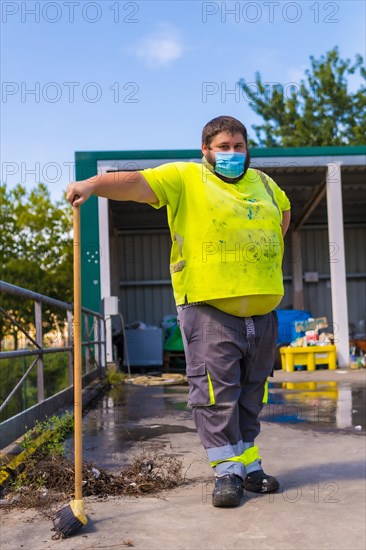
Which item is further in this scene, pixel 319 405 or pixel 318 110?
pixel 318 110

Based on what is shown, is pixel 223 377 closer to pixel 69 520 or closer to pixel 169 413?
pixel 69 520

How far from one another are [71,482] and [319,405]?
3687 millimetres

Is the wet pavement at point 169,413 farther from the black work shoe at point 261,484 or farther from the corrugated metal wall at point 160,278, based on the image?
the corrugated metal wall at point 160,278

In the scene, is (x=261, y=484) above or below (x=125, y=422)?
above

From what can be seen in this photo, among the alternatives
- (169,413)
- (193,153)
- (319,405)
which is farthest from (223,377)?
(193,153)

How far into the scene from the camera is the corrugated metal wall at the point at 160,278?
1839 centimetres

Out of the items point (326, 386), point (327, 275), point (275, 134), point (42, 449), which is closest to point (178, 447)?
point (42, 449)

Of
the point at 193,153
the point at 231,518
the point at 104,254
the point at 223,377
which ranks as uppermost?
the point at 193,153

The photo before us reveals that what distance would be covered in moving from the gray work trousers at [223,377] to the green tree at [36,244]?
1724 centimetres

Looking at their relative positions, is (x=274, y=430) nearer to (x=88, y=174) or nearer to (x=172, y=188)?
(x=172, y=188)

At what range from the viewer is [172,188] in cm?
306

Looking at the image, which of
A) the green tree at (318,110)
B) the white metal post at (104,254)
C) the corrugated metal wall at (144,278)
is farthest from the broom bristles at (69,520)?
the green tree at (318,110)

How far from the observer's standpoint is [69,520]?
2451 millimetres

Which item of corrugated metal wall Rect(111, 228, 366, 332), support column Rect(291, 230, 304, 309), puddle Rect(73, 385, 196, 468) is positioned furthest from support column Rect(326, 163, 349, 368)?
corrugated metal wall Rect(111, 228, 366, 332)
